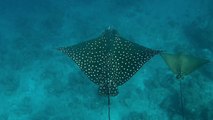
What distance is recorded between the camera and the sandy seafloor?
8.61 meters

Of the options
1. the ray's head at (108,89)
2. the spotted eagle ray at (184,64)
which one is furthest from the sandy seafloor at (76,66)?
the ray's head at (108,89)

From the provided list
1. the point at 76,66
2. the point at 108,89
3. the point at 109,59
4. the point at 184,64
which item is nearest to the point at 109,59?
the point at 109,59

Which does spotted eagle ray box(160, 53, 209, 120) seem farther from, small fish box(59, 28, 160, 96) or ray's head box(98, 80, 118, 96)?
ray's head box(98, 80, 118, 96)

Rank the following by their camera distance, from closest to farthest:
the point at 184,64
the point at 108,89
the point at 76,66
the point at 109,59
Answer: the point at 108,89
the point at 109,59
the point at 184,64
the point at 76,66

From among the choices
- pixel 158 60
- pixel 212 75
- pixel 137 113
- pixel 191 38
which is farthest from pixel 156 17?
pixel 137 113

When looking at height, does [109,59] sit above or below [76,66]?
below

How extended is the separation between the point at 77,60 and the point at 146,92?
2.34 meters

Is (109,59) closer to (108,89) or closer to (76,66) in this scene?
(108,89)

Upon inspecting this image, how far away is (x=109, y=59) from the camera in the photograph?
757cm

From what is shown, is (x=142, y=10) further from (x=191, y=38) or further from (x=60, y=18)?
(x=60, y=18)

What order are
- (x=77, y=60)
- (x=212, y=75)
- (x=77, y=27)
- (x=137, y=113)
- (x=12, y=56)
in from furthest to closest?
1. (x=77, y=27)
2. (x=12, y=56)
3. (x=212, y=75)
4. (x=137, y=113)
5. (x=77, y=60)

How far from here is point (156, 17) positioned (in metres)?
11.2

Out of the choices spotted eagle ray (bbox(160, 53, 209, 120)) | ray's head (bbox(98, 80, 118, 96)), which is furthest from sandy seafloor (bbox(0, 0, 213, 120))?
ray's head (bbox(98, 80, 118, 96))

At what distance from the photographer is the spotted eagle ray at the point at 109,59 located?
7.34m
